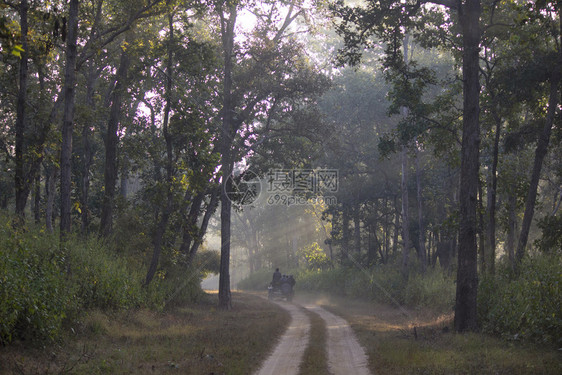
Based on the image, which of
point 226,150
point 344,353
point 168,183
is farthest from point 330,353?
point 226,150

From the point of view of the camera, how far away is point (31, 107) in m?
18.4

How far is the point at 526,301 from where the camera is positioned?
1223 centimetres

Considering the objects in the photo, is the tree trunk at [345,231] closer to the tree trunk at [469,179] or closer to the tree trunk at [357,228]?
the tree trunk at [357,228]

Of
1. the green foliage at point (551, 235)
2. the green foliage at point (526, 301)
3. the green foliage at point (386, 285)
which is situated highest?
the green foliage at point (551, 235)

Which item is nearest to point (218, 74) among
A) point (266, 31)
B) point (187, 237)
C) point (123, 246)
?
point (266, 31)

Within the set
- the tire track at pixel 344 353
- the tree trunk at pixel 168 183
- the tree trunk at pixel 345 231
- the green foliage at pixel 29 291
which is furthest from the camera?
the tree trunk at pixel 345 231

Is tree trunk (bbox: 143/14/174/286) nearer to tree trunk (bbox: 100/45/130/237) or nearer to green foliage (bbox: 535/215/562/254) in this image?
tree trunk (bbox: 100/45/130/237)

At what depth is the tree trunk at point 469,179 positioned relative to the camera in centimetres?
1434

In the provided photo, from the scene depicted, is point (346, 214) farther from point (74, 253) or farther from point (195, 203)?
point (74, 253)

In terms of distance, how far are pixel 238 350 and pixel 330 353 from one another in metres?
2.25

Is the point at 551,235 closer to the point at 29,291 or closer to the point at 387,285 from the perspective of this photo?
the point at 387,285

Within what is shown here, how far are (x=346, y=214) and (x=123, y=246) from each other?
20829 mm

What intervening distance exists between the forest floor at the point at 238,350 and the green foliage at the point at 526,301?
48cm

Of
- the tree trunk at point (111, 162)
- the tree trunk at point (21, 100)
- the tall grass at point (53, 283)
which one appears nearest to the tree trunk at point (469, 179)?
the tall grass at point (53, 283)
